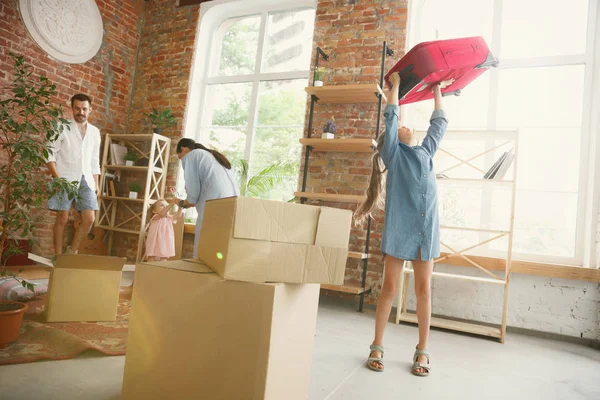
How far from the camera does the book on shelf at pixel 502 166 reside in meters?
2.96

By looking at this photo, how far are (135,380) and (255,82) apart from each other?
408 cm

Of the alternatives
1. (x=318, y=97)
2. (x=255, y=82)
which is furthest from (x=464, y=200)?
(x=255, y=82)

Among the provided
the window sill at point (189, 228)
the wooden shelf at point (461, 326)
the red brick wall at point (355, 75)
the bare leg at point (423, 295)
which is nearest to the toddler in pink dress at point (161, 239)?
the window sill at point (189, 228)

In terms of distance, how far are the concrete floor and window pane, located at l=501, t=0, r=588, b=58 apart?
238 centimetres

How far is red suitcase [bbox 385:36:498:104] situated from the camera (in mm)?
1900

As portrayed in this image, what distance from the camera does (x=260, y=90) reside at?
4727 millimetres

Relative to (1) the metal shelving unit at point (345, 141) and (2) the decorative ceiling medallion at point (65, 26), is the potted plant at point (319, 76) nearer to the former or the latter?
(1) the metal shelving unit at point (345, 141)

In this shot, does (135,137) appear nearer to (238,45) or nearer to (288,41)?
(238,45)

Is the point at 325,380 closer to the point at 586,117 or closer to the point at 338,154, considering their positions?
the point at 338,154

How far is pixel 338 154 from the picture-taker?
3.84 metres

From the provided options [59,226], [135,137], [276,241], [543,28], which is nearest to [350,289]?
[276,241]

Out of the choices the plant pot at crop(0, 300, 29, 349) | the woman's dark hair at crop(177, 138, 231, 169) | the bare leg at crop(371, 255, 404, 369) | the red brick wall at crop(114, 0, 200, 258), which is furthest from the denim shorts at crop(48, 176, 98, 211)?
the bare leg at crop(371, 255, 404, 369)

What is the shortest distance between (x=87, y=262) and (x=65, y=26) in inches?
141

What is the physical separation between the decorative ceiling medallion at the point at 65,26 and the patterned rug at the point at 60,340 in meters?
3.35
